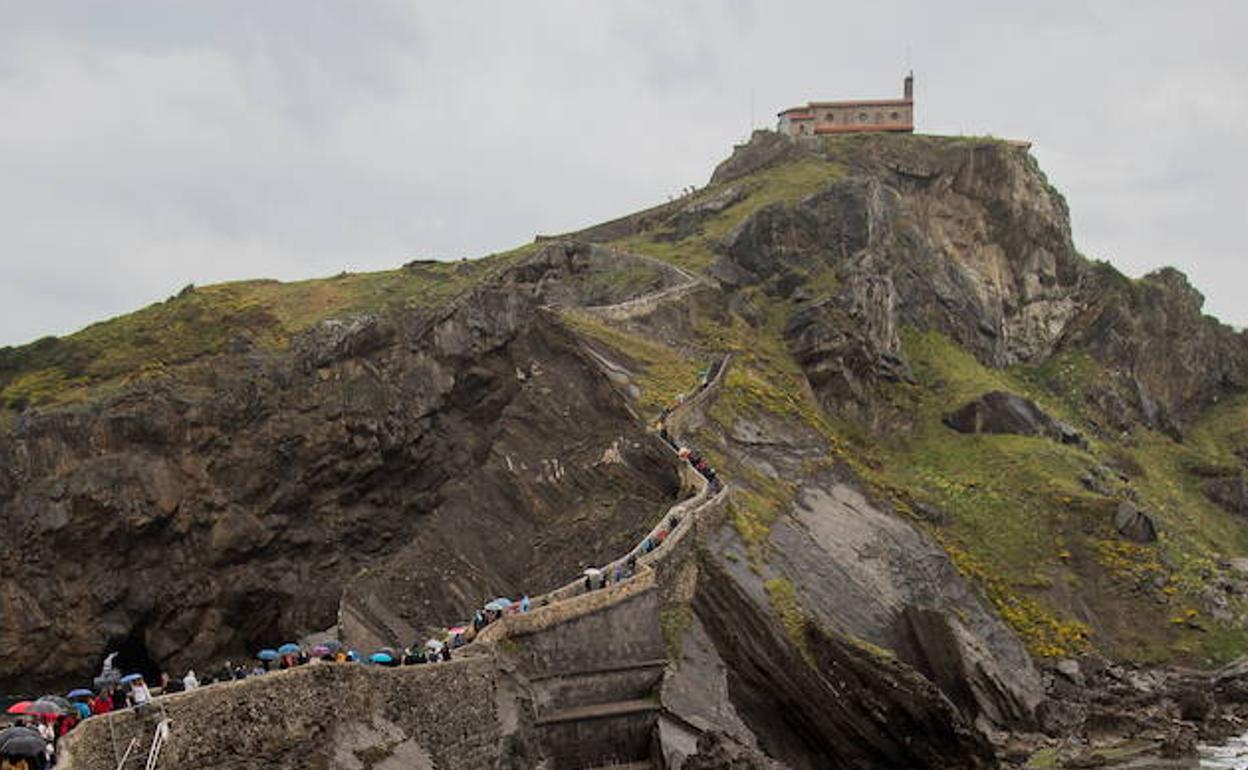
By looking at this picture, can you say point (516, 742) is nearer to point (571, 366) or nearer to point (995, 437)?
point (571, 366)

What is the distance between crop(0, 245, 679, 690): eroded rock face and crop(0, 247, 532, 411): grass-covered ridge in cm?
446

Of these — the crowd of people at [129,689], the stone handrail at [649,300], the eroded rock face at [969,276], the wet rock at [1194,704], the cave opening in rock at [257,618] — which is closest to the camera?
the crowd of people at [129,689]

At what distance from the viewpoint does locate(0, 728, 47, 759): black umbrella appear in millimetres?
24953

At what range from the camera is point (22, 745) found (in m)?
25.0

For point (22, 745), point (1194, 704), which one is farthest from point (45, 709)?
point (1194, 704)

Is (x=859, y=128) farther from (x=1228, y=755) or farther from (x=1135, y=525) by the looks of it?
(x=1228, y=755)

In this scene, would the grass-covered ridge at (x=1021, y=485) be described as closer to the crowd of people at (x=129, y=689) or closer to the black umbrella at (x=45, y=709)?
the crowd of people at (x=129, y=689)

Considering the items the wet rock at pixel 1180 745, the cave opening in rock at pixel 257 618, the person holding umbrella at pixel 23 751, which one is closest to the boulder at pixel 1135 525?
the wet rock at pixel 1180 745

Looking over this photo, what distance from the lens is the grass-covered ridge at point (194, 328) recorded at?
9325cm

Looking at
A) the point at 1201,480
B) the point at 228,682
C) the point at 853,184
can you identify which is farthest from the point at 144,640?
the point at 1201,480

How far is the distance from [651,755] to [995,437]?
5707cm

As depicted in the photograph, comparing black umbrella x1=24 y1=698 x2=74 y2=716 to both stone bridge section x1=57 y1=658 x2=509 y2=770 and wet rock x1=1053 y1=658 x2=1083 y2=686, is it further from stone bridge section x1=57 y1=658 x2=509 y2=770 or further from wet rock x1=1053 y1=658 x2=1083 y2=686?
wet rock x1=1053 y1=658 x2=1083 y2=686

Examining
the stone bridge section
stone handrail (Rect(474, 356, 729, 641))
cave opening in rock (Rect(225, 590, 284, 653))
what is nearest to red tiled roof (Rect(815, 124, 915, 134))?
cave opening in rock (Rect(225, 590, 284, 653))

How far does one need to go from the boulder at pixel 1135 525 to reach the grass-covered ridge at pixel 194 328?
5198 centimetres
